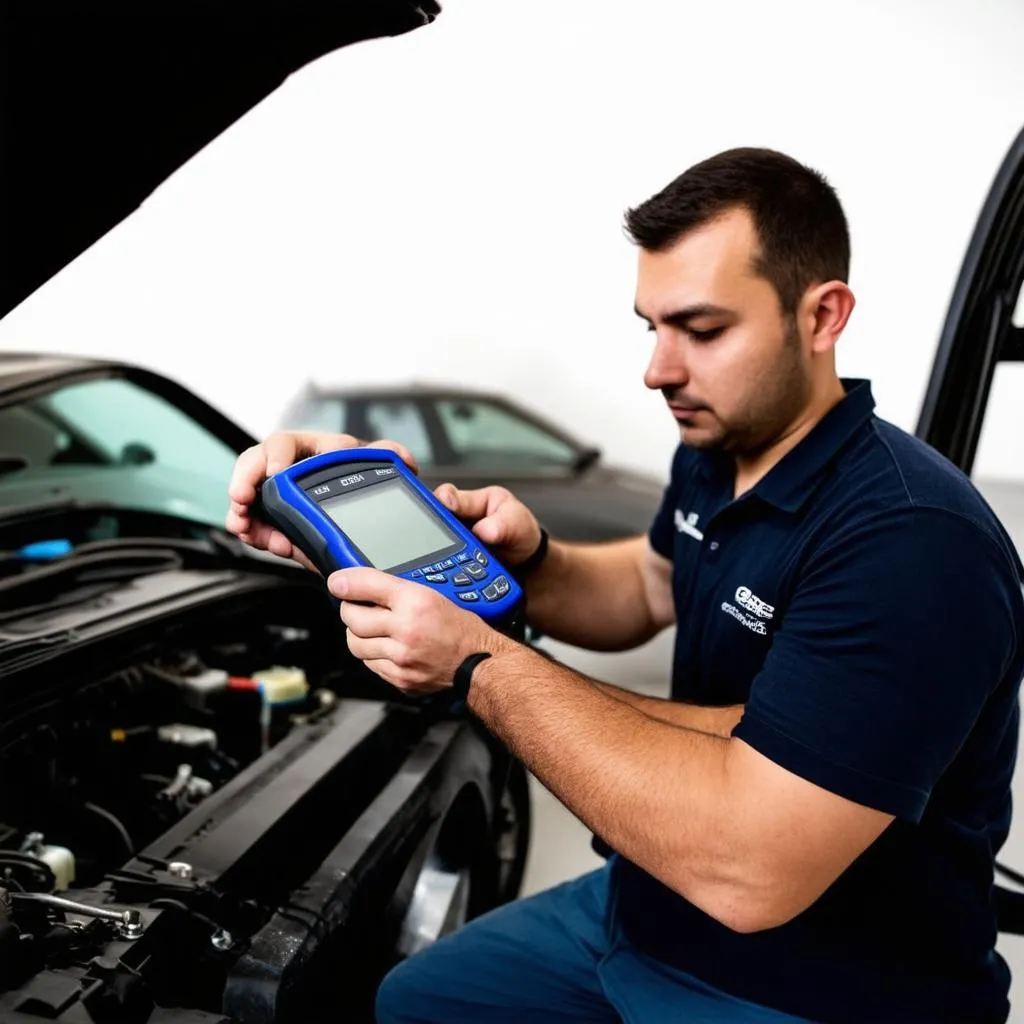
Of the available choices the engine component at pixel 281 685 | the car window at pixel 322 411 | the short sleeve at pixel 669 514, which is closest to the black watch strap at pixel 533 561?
the short sleeve at pixel 669 514

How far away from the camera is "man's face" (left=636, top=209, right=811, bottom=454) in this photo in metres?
1.08

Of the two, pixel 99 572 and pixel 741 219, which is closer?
pixel 741 219

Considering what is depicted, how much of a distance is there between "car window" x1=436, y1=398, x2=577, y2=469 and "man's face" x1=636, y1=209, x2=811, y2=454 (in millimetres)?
3158

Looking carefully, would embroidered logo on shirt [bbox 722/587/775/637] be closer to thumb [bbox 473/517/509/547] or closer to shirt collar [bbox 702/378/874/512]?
shirt collar [bbox 702/378/874/512]

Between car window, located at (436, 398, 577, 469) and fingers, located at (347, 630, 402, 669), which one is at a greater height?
fingers, located at (347, 630, 402, 669)

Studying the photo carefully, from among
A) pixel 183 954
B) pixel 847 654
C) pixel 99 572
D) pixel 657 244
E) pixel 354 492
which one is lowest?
pixel 183 954

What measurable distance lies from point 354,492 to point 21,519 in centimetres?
96

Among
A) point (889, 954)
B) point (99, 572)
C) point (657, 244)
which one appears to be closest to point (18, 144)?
point (657, 244)

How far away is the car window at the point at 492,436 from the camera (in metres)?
4.37

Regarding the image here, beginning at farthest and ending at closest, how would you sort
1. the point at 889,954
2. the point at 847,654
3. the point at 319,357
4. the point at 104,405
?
1. the point at 319,357
2. the point at 104,405
3. the point at 889,954
4. the point at 847,654

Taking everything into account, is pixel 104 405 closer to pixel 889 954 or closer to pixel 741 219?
pixel 741 219

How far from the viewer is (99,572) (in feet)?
5.49

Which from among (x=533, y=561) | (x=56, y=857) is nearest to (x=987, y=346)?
(x=533, y=561)

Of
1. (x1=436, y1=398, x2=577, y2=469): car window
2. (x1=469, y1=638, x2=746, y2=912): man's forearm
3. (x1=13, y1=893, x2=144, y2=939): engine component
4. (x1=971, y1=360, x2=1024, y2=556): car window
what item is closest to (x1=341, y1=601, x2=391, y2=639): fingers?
(x1=469, y1=638, x2=746, y2=912): man's forearm
